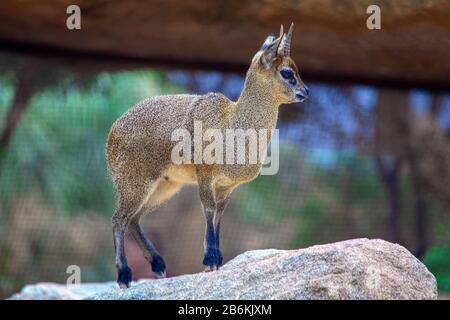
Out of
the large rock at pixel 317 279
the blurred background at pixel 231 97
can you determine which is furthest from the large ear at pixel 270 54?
the blurred background at pixel 231 97

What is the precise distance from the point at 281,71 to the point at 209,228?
107cm

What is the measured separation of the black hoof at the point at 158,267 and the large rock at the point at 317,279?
667 millimetres

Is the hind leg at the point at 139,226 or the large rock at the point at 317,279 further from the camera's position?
the hind leg at the point at 139,226

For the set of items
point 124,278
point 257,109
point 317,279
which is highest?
point 257,109

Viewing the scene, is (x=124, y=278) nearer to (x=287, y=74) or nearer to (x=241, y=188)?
Answer: (x=287, y=74)

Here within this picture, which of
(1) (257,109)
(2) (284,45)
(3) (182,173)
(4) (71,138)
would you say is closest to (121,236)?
(3) (182,173)

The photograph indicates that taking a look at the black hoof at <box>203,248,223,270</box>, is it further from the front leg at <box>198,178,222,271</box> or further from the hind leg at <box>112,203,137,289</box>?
the hind leg at <box>112,203,137,289</box>

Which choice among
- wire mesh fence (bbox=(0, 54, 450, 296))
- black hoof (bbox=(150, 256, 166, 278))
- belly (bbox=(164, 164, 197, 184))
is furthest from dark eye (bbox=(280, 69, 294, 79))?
wire mesh fence (bbox=(0, 54, 450, 296))

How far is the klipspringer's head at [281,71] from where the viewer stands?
18.6ft

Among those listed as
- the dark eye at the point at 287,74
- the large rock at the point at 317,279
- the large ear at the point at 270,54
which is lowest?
the large rock at the point at 317,279

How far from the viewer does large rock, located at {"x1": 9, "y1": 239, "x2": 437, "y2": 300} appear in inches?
191

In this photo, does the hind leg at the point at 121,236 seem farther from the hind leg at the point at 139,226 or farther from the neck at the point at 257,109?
the neck at the point at 257,109

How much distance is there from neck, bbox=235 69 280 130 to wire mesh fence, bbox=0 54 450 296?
13.9 ft

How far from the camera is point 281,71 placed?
18.7ft
